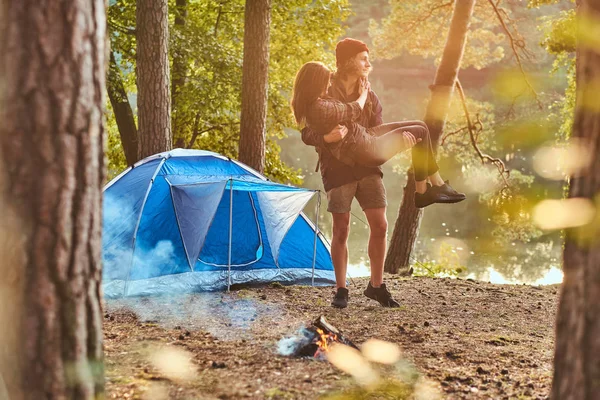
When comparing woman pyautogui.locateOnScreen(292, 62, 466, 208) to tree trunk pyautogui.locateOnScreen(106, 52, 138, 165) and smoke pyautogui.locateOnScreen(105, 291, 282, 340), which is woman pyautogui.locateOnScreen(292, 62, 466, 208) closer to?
smoke pyautogui.locateOnScreen(105, 291, 282, 340)

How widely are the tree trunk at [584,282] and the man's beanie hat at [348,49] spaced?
9.65 ft

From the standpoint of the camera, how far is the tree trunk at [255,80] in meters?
8.52

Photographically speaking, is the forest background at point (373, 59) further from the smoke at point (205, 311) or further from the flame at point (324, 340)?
the flame at point (324, 340)

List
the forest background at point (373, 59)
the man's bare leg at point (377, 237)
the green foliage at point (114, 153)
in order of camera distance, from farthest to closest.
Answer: the green foliage at point (114, 153), the forest background at point (373, 59), the man's bare leg at point (377, 237)

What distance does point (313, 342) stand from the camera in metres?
3.85

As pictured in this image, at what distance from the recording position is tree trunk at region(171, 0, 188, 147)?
44.9ft

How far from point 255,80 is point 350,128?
394 cm

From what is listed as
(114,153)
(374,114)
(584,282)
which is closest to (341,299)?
(374,114)

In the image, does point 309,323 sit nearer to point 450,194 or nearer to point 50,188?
point 450,194

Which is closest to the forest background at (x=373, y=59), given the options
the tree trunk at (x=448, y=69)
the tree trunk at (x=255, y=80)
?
the tree trunk at (x=448, y=69)

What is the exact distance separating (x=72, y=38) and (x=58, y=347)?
956 mm

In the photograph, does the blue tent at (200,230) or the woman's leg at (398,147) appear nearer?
the woman's leg at (398,147)

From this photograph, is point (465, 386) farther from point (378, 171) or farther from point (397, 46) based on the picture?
point (397, 46)

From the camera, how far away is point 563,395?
2039 mm
